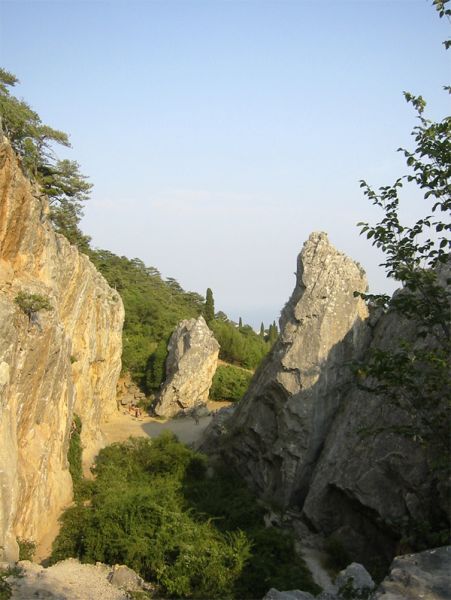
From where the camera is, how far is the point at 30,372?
12844 mm

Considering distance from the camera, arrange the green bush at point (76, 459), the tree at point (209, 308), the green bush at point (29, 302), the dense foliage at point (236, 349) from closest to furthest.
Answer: the green bush at point (29, 302) < the green bush at point (76, 459) < the dense foliage at point (236, 349) < the tree at point (209, 308)

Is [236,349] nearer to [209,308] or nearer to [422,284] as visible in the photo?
[209,308]

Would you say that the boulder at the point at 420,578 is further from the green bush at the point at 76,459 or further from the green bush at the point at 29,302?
the green bush at the point at 76,459

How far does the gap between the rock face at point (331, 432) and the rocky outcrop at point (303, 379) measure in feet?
0.12

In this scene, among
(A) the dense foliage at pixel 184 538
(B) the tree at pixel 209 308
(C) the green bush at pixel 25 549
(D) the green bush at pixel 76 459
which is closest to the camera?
(A) the dense foliage at pixel 184 538

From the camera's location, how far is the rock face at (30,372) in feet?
36.9

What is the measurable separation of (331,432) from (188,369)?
1646cm

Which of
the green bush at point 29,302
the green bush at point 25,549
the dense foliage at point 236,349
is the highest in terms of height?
the dense foliage at point 236,349

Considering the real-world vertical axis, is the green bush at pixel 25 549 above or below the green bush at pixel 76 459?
below

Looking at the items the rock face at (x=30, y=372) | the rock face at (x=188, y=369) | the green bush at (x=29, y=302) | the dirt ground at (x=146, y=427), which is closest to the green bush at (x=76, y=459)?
the rock face at (x=30, y=372)

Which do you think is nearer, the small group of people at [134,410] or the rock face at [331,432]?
the rock face at [331,432]

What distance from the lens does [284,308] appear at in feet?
63.5

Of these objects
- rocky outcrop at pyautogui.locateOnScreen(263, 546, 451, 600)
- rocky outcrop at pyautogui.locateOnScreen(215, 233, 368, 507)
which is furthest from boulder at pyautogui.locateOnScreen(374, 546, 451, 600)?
rocky outcrop at pyautogui.locateOnScreen(215, 233, 368, 507)

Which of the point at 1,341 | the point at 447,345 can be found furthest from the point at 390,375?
the point at 1,341
